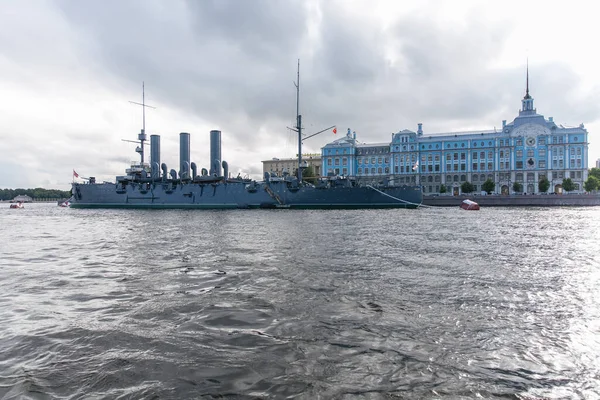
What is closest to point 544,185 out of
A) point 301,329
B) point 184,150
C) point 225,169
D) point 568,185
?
point 568,185

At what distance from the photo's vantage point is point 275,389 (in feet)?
10.9

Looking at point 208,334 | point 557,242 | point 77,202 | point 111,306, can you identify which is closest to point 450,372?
point 208,334

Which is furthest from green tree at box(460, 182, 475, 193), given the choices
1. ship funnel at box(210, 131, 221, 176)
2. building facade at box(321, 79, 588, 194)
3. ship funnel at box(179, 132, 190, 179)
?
ship funnel at box(179, 132, 190, 179)

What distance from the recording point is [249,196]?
51188 millimetres

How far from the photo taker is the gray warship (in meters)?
48.0

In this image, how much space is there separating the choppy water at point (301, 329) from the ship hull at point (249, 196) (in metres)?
37.8

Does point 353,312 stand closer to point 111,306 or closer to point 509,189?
point 111,306

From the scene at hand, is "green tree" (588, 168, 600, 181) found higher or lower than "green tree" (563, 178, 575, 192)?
higher

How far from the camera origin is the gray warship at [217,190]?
157ft

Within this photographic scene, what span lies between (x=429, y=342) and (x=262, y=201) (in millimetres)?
46630

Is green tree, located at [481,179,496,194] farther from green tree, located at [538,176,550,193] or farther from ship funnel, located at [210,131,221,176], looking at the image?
ship funnel, located at [210,131,221,176]

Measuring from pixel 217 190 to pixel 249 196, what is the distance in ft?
18.0

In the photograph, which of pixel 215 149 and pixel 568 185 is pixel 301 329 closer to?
pixel 215 149

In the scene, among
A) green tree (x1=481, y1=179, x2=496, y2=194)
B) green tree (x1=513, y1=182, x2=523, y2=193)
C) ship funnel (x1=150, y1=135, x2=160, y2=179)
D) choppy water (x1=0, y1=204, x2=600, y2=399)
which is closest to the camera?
choppy water (x1=0, y1=204, x2=600, y2=399)
